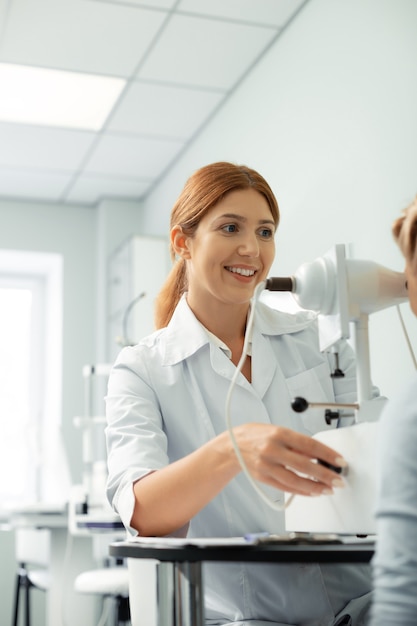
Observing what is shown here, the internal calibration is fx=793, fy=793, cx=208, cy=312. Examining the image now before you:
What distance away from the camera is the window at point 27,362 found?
17.2ft

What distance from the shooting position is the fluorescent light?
359 centimetres

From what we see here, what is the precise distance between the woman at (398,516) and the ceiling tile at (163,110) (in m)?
3.23

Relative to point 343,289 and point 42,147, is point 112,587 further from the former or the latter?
point 42,147

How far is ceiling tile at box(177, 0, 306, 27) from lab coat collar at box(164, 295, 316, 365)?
71.5 inches

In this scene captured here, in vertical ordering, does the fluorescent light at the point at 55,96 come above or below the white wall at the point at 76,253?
above

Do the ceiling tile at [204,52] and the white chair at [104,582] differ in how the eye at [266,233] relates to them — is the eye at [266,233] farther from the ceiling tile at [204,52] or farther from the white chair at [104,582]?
the ceiling tile at [204,52]

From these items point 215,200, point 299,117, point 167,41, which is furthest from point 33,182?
point 215,200

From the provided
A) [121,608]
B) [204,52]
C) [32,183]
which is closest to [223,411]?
[121,608]

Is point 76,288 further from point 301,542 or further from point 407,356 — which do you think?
point 301,542

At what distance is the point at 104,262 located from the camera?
5.04 m

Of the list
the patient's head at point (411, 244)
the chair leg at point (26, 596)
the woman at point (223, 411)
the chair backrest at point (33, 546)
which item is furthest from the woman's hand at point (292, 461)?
the chair leg at point (26, 596)

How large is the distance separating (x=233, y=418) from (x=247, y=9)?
7.12ft

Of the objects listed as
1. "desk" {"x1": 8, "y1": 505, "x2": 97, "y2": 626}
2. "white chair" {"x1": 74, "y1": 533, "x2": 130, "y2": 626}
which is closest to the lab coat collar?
"white chair" {"x1": 74, "y1": 533, "x2": 130, "y2": 626}

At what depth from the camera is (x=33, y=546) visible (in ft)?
12.8
